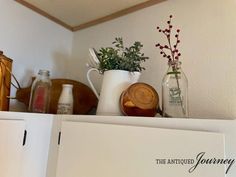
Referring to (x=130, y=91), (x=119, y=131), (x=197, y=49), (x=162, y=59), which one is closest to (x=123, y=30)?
(x=162, y=59)

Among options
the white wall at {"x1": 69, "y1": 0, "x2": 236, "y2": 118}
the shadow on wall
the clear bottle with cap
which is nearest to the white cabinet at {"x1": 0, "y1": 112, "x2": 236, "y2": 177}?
the clear bottle with cap

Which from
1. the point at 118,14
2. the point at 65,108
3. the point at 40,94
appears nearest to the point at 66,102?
the point at 65,108

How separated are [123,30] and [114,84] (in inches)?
20.3

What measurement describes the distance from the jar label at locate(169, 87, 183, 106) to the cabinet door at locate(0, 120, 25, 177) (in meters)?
0.56

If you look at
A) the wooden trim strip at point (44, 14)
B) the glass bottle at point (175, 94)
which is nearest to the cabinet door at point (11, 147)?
the glass bottle at point (175, 94)

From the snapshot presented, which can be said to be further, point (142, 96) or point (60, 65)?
point (60, 65)

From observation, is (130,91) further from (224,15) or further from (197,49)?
(224,15)

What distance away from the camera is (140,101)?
85 cm

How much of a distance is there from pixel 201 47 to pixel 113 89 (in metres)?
0.44

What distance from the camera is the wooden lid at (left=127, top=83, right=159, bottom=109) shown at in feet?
2.78

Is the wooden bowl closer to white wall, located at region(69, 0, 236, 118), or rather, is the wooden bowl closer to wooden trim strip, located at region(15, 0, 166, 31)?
white wall, located at region(69, 0, 236, 118)

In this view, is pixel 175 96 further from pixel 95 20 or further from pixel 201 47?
pixel 95 20

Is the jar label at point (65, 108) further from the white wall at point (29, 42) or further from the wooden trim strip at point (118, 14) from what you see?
the wooden trim strip at point (118, 14)

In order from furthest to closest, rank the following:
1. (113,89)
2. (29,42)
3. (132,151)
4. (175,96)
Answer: (29,42), (113,89), (175,96), (132,151)
